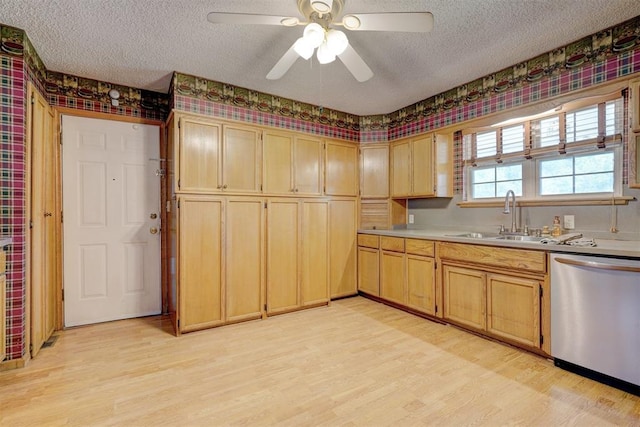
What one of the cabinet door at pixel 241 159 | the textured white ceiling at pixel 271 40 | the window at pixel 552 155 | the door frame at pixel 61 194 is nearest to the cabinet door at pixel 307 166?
the cabinet door at pixel 241 159

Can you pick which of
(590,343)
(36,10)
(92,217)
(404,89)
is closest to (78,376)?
(92,217)

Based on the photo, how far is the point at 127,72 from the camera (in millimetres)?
2877

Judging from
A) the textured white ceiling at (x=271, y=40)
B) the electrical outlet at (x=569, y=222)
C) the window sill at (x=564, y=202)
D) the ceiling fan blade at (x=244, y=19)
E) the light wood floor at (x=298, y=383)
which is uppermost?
the textured white ceiling at (x=271, y=40)

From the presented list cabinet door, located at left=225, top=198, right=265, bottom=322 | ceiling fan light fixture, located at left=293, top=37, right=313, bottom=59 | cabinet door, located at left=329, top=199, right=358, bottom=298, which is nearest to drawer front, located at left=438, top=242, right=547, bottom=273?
cabinet door, located at left=329, top=199, right=358, bottom=298

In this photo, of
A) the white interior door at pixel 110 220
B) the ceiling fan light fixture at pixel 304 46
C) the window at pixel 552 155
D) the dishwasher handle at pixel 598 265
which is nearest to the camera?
the ceiling fan light fixture at pixel 304 46

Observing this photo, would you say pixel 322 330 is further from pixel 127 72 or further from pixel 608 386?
pixel 127 72

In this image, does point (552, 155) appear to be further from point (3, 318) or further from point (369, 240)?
point (3, 318)

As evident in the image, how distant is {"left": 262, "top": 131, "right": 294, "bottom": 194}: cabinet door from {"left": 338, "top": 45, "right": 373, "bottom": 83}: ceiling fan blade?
1412mm

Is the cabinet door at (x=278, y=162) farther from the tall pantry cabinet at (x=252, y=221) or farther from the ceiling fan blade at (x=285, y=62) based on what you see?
the ceiling fan blade at (x=285, y=62)

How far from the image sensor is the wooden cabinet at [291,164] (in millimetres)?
3387

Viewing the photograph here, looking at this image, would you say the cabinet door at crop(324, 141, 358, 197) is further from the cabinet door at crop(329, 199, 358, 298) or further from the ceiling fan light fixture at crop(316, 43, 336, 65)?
the ceiling fan light fixture at crop(316, 43, 336, 65)

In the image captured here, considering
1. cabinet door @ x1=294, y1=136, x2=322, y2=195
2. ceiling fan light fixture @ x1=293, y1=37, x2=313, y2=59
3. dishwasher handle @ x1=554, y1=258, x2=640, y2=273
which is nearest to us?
ceiling fan light fixture @ x1=293, y1=37, x2=313, y2=59

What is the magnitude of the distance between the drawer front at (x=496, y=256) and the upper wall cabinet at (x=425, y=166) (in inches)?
34.8

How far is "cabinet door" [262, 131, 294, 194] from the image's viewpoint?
132 inches
